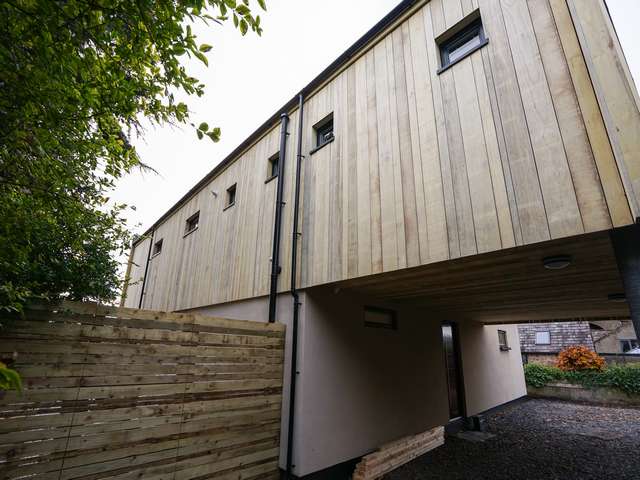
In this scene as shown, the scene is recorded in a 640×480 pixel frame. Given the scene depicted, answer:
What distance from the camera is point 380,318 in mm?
5508

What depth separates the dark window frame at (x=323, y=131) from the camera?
5.10 metres

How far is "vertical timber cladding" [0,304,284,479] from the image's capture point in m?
2.61

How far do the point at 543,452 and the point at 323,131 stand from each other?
6.40 m

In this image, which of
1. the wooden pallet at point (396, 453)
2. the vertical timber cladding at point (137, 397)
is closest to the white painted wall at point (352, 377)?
the wooden pallet at point (396, 453)

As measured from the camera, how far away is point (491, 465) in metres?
4.85

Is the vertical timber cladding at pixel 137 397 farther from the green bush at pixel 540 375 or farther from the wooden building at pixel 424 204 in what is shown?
the green bush at pixel 540 375

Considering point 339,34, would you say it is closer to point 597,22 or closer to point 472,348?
point 597,22

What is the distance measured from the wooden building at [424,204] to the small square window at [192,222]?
1704 mm

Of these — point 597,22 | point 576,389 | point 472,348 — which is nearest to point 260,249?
point 597,22

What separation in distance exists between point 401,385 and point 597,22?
512cm

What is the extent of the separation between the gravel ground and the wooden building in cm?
66

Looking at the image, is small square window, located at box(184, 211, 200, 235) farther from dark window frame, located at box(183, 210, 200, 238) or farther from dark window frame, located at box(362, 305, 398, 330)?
dark window frame, located at box(362, 305, 398, 330)

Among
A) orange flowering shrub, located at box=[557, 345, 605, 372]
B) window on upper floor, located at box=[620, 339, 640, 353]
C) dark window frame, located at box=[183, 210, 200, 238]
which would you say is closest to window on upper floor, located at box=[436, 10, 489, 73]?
dark window frame, located at box=[183, 210, 200, 238]

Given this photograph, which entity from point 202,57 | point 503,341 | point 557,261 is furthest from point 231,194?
point 503,341
